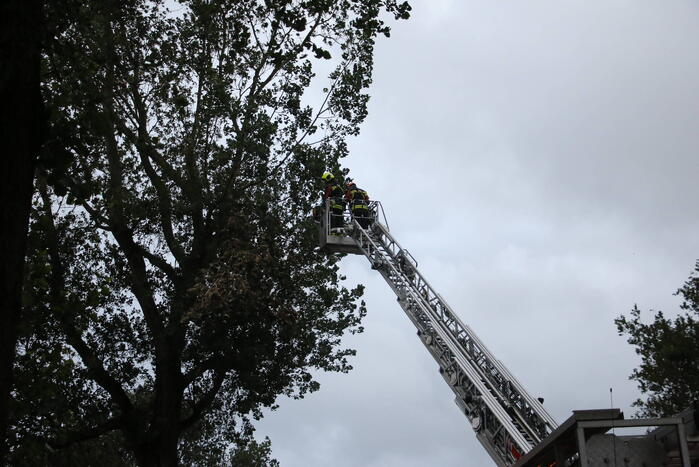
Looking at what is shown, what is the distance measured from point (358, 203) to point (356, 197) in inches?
8.4

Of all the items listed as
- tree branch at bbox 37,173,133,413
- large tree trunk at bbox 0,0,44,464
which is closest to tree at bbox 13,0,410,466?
tree branch at bbox 37,173,133,413

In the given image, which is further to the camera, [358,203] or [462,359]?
[358,203]

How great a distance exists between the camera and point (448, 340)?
14.0 m

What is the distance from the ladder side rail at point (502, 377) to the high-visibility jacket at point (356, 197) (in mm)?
3271

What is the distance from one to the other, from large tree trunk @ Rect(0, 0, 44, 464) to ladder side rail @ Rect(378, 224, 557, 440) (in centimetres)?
933

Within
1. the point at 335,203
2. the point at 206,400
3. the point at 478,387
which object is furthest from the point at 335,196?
the point at 478,387

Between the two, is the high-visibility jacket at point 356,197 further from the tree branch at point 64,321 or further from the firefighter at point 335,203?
the tree branch at point 64,321

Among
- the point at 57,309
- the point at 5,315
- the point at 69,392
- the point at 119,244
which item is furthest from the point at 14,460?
the point at 5,315

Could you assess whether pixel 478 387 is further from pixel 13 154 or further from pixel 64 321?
pixel 13 154

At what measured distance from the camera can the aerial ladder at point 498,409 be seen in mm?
→ 6758

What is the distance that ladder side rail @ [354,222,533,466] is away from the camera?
1186 cm

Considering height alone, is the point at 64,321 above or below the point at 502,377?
above

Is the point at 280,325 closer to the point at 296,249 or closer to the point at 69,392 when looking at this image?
the point at 296,249

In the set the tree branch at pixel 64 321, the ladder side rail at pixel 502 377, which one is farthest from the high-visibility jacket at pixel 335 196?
the tree branch at pixel 64 321
